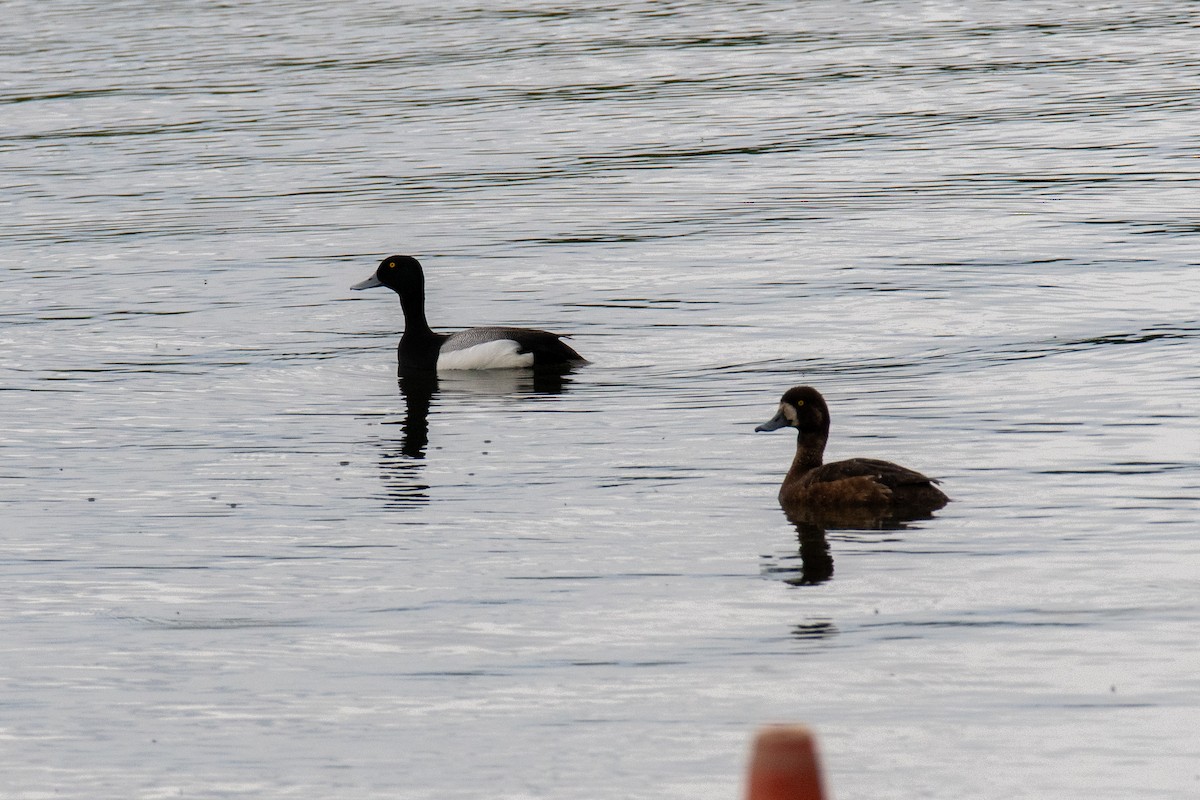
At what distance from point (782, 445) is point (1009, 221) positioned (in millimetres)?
11319

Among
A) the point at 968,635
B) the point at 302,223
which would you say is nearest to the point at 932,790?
the point at 968,635

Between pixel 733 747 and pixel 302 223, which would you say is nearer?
pixel 733 747

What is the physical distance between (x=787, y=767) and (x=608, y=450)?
468 inches

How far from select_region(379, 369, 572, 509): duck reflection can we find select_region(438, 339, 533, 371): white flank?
0.24 ft

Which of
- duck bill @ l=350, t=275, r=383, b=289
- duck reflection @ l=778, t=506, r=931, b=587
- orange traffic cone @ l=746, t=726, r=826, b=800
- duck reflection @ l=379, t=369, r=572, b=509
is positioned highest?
orange traffic cone @ l=746, t=726, r=826, b=800

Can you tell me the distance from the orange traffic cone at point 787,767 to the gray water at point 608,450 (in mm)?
4216

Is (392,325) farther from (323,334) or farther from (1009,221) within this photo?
(1009,221)

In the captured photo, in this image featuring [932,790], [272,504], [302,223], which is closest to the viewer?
[932,790]

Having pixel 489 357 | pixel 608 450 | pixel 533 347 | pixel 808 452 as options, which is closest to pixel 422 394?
pixel 489 357

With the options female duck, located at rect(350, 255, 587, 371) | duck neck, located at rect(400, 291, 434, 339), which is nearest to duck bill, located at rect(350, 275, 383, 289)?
female duck, located at rect(350, 255, 587, 371)

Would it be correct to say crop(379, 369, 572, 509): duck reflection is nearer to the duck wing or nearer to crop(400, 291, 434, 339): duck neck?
the duck wing

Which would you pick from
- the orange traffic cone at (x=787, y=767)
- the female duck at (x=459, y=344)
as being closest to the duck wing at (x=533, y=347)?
the female duck at (x=459, y=344)

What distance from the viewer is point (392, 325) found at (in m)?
24.7

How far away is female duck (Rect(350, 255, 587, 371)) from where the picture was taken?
2120 centimetres
